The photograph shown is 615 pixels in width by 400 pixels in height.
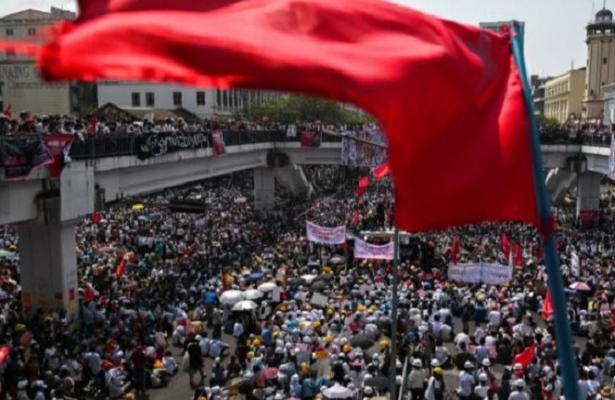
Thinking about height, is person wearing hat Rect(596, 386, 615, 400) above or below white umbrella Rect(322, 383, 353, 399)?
below

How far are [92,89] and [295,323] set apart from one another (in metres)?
68.8

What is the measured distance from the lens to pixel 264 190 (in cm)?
4772

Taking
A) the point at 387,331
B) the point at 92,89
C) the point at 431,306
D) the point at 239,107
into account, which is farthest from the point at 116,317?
the point at 239,107

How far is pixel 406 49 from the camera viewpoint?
15.5 feet

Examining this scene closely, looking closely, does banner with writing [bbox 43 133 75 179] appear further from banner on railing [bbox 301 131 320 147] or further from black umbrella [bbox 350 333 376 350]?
banner on railing [bbox 301 131 320 147]

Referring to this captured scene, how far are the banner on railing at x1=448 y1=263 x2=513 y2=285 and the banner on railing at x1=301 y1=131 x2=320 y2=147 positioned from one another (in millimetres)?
25060

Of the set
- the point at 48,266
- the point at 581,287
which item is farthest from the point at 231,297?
the point at 581,287

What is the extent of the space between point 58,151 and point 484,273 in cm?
1264

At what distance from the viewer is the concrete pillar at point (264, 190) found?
4747 cm

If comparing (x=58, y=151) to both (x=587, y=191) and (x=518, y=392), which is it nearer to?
(x=518, y=392)

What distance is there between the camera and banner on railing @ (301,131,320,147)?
152 feet

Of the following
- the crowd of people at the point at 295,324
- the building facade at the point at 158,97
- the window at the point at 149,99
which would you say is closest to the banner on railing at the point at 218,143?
the crowd of people at the point at 295,324

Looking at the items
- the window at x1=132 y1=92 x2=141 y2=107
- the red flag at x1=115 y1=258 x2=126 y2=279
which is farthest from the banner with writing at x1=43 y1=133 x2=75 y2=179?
the window at x1=132 y1=92 x2=141 y2=107

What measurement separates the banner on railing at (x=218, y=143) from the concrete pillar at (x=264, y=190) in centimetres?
1025
